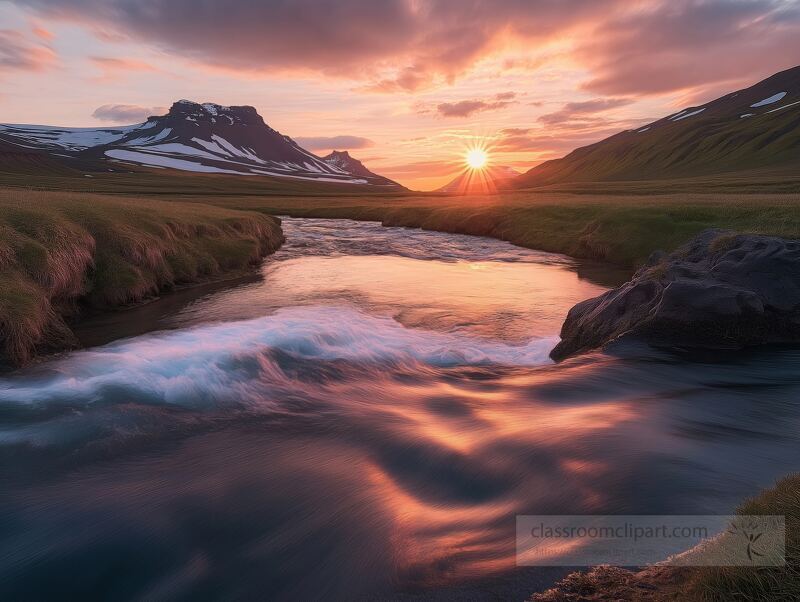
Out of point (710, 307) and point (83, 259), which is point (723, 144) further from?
point (83, 259)

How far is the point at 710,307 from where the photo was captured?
14.2 m

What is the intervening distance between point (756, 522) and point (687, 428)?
572 centimetres

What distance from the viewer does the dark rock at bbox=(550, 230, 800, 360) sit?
563 inches

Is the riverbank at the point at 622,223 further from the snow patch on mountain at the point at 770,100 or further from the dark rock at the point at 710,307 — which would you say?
the snow patch on mountain at the point at 770,100

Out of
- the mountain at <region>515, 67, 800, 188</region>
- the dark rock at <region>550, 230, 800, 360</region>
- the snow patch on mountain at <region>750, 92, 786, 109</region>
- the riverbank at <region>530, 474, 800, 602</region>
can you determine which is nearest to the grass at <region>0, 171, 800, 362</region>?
the dark rock at <region>550, 230, 800, 360</region>

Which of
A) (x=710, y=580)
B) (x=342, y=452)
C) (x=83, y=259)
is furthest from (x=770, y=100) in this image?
(x=710, y=580)

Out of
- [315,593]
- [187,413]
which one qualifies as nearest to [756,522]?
[315,593]

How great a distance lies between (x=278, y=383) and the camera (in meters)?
12.4

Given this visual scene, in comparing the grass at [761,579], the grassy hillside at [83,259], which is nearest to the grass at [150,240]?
the grassy hillside at [83,259]

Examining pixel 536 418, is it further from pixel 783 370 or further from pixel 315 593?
Answer: pixel 783 370

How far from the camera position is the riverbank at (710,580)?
3.83 meters

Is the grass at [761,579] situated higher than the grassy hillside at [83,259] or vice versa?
the grass at [761,579]

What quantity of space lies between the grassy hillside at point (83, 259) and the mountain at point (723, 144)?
375 ft

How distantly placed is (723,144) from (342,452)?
163353 millimetres
